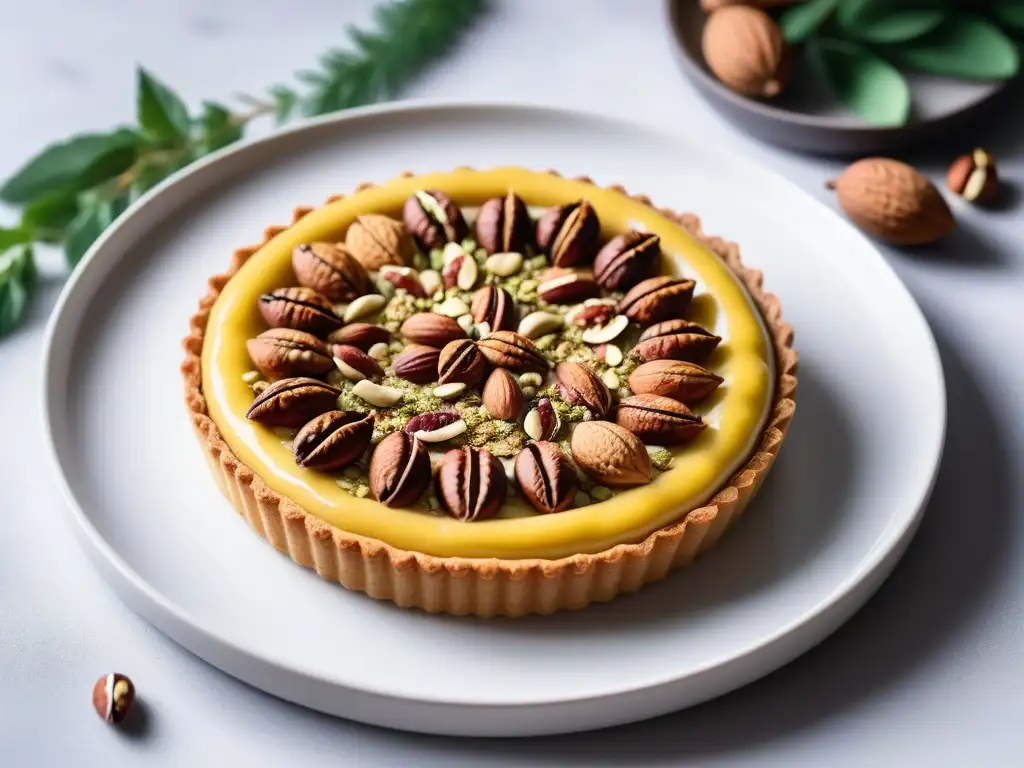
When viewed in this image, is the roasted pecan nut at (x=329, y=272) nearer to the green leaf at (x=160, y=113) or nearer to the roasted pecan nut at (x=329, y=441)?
the roasted pecan nut at (x=329, y=441)

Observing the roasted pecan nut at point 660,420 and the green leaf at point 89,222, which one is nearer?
the roasted pecan nut at point 660,420

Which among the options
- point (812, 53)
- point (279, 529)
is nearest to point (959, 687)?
point (279, 529)

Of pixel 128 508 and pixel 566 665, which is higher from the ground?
pixel 128 508

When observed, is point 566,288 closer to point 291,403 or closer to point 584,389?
point 584,389

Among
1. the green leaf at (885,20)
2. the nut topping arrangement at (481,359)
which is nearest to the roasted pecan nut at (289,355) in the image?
the nut topping arrangement at (481,359)

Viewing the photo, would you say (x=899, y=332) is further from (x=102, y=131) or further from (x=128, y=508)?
(x=102, y=131)
